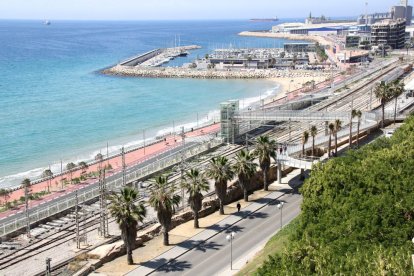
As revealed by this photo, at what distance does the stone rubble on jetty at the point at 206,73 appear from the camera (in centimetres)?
14200

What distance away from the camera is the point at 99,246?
38.6 metres

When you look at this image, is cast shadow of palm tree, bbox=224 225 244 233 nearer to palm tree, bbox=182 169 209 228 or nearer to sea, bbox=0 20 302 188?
palm tree, bbox=182 169 209 228

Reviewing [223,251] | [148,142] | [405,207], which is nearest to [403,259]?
[405,207]

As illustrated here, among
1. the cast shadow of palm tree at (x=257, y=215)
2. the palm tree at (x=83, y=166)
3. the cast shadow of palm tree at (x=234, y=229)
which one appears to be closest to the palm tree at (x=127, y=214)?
→ the cast shadow of palm tree at (x=234, y=229)

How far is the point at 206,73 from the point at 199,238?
354ft

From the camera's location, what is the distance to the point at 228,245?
3756 centimetres

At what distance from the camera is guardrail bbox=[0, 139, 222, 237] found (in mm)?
41969

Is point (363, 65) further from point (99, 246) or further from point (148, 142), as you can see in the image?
point (99, 246)

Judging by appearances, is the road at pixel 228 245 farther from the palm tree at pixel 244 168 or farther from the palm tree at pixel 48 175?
the palm tree at pixel 48 175

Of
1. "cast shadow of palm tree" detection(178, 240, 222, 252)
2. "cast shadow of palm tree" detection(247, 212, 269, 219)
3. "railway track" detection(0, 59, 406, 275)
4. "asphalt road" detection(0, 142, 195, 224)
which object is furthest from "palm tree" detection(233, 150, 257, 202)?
"asphalt road" detection(0, 142, 195, 224)

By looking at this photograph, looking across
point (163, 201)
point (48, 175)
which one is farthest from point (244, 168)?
point (48, 175)

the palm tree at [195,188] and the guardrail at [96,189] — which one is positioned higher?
the palm tree at [195,188]

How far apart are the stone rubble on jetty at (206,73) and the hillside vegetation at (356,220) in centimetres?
9821

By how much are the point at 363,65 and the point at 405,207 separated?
12105 centimetres
